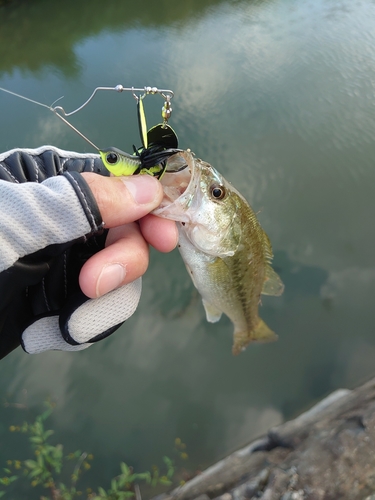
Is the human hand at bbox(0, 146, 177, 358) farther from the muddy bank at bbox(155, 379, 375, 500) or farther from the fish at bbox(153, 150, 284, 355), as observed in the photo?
the muddy bank at bbox(155, 379, 375, 500)

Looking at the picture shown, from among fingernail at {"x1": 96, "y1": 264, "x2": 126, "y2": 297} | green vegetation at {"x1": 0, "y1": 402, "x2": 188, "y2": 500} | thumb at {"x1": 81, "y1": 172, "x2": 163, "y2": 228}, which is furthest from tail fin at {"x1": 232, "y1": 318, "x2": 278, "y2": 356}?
thumb at {"x1": 81, "y1": 172, "x2": 163, "y2": 228}

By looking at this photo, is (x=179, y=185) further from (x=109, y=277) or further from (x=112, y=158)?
(x=109, y=277)

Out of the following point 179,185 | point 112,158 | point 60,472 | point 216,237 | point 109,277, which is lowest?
point 60,472

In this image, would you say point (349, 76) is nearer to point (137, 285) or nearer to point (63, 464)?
point (137, 285)

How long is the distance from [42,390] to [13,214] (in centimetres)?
315

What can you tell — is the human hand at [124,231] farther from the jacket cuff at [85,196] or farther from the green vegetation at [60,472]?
the green vegetation at [60,472]

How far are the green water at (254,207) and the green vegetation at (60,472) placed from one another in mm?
132

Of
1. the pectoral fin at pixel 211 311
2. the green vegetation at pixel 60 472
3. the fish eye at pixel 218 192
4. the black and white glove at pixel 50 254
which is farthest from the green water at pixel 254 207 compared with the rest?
the fish eye at pixel 218 192

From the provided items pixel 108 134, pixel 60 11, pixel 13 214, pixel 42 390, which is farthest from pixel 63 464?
pixel 60 11

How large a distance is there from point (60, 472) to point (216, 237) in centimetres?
304

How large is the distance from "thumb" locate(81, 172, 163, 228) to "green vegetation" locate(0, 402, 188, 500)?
8.22 ft

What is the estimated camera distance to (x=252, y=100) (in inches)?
280

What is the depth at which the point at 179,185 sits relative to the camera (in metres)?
1.66

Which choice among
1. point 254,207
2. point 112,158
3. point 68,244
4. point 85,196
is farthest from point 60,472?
point 254,207
